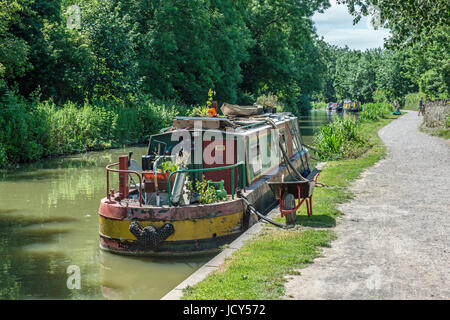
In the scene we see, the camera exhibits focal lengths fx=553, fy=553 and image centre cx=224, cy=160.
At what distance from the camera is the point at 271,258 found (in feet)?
23.8

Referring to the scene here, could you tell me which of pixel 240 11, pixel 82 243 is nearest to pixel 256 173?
pixel 82 243

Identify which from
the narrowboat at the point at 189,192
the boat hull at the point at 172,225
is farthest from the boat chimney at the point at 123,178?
the boat hull at the point at 172,225

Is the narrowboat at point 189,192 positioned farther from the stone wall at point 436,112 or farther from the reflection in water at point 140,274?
the stone wall at point 436,112

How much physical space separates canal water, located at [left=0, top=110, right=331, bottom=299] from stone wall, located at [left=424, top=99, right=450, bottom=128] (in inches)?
817

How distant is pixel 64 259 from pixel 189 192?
7.79 feet

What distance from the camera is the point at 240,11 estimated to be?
153 feet

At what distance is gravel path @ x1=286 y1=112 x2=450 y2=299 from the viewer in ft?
19.7

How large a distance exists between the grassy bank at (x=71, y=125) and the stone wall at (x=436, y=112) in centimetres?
1523

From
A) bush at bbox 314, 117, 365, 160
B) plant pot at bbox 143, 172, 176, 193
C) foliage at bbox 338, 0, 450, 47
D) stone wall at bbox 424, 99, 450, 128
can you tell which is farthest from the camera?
stone wall at bbox 424, 99, 450, 128

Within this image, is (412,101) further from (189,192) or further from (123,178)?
(123,178)

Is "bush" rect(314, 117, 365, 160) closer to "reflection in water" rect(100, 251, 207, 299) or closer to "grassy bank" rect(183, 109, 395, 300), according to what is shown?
"grassy bank" rect(183, 109, 395, 300)

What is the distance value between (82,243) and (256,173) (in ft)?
12.9

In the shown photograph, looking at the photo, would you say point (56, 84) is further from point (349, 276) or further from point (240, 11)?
point (349, 276)

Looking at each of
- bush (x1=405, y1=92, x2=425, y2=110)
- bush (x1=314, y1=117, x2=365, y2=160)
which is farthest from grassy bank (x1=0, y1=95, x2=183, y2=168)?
bush (x1=405, y1=92, x2=425, y2=110)
